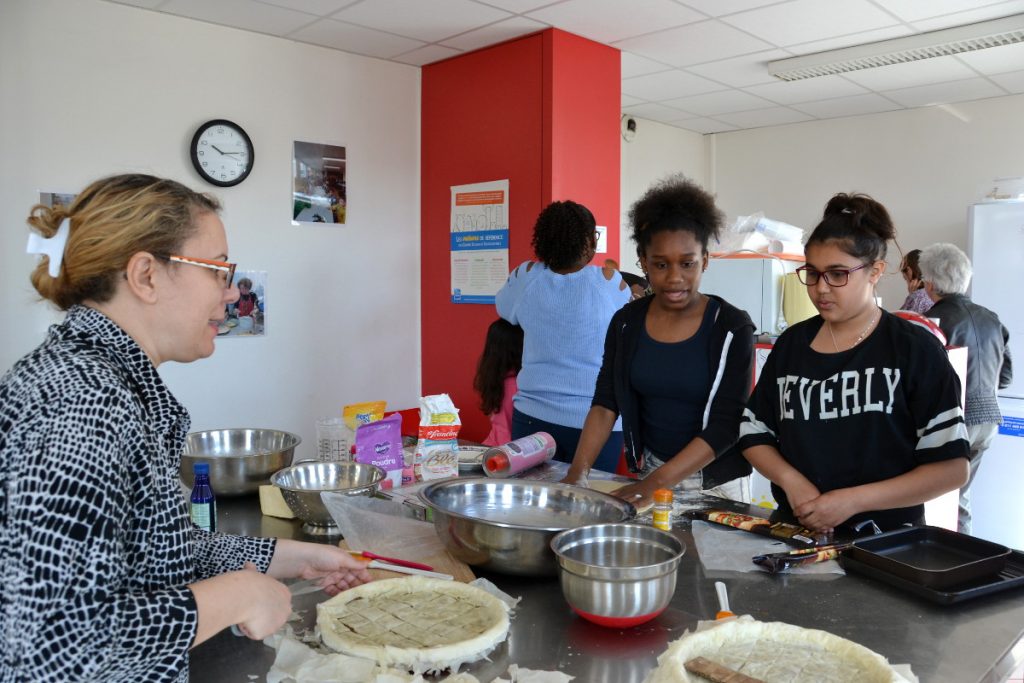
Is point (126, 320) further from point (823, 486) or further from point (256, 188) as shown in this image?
point (256, 188)

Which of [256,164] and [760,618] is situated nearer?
[760,618]

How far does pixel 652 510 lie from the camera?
1788 mm

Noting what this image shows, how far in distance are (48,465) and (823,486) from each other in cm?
156

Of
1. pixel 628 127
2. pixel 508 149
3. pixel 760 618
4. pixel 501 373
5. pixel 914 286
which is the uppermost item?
pixel 628 127

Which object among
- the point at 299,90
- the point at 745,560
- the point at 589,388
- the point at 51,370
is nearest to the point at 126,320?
the point at 51,370

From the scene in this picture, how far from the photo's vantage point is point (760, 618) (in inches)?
51.6

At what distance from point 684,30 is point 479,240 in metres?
1.55

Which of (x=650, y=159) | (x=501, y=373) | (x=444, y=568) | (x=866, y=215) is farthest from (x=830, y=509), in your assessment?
(x=650, y=159)

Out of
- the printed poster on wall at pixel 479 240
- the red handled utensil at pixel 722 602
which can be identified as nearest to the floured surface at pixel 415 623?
the red handled utensil at pixel 722 602

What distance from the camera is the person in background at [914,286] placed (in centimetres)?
510

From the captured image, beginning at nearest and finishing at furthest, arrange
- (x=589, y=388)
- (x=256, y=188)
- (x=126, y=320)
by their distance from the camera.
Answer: (x=126, y=320) → (x=589, y=388) → (x=256, y=188)

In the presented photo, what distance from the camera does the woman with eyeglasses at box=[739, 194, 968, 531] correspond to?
166 cm

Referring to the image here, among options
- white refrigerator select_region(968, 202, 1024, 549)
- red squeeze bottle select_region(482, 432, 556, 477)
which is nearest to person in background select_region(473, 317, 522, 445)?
red squeeze bottle select_region(482, 432, 556, 477)

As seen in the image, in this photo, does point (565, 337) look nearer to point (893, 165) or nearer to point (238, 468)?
point (238, 468)
